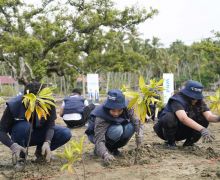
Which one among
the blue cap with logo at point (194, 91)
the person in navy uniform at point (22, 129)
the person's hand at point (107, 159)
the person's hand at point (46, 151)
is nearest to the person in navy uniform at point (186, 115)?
the blue cap with logo at point (194, 91)

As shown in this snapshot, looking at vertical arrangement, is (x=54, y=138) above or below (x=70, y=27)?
below

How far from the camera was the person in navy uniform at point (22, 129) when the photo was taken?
3.88 metres

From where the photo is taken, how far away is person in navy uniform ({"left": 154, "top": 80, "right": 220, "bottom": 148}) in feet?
15.1

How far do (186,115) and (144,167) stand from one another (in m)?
0.93

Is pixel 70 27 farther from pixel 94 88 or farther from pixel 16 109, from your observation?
pixel 16 109

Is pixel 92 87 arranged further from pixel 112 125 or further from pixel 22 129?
pixel 22 129

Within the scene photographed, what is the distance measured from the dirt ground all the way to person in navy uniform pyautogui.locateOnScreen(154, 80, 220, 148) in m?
0.18

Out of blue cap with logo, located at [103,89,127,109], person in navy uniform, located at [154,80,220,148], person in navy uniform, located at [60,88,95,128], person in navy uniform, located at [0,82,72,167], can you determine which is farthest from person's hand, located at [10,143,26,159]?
person in navy uniform, located at [60,88,95,128]

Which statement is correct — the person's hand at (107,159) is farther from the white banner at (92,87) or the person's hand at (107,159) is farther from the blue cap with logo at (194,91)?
the white banner at (92,87)

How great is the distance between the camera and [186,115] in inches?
180

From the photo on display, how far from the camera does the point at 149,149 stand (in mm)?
4684

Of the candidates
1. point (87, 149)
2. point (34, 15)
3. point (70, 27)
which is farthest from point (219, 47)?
point (87, 149)

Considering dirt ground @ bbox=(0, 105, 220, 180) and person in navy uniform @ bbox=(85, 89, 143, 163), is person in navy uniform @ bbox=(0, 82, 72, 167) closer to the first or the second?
dirt ground @ bbox=(0, 105, 220, 180)

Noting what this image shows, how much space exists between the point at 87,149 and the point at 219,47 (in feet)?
63.8
